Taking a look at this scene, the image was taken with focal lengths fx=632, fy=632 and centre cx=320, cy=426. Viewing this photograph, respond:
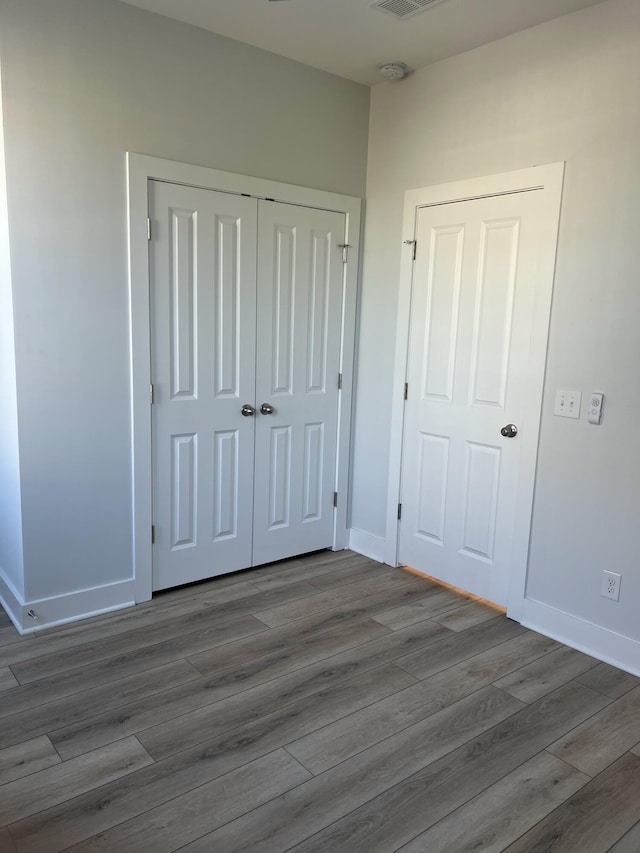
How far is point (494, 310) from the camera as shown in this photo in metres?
3.14

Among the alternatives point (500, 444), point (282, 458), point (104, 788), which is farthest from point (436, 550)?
point (104, 788)

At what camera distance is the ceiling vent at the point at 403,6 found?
2.61 m

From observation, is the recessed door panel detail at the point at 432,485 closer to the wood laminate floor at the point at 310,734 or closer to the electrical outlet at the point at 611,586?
the wood laminate floor at the point at 310,734

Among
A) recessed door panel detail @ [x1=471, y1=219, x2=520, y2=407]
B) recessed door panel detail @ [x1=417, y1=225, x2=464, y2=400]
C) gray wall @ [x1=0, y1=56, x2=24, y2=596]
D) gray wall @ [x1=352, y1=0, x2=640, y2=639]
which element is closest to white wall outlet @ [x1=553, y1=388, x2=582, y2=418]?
gray wall @ [x1=352, y1=0, x2=640, y2=639]

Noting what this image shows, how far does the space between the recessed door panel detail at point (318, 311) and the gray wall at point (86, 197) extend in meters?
0.61

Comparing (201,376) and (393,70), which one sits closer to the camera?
(201,376)

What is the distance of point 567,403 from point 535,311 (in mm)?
454

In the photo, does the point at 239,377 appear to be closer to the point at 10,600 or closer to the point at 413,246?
the point at 413,246

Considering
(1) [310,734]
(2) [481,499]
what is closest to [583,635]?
(2) [481,499]

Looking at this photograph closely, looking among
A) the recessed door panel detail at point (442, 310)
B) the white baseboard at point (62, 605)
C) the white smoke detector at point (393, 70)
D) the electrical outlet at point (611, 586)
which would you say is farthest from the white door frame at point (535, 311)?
the white baseboard at point (62, 605)

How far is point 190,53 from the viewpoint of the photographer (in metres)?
2.96

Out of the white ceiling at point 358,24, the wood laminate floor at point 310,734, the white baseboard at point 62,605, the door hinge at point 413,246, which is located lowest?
the wood laminate floor at point 310,734

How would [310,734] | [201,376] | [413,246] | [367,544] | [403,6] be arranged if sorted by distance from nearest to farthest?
[310,734], [403,6], [201,376], [413,246], [367,544]

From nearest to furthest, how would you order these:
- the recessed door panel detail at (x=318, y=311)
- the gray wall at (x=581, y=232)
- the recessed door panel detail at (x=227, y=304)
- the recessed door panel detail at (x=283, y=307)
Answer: the gray wall at (x=581, y=232) → the recessed door panel detail at (x=227, y=304) → the recessed door panel detail at (x=283, y=307) → the recessed door panel detail at (x=318, y=311)
